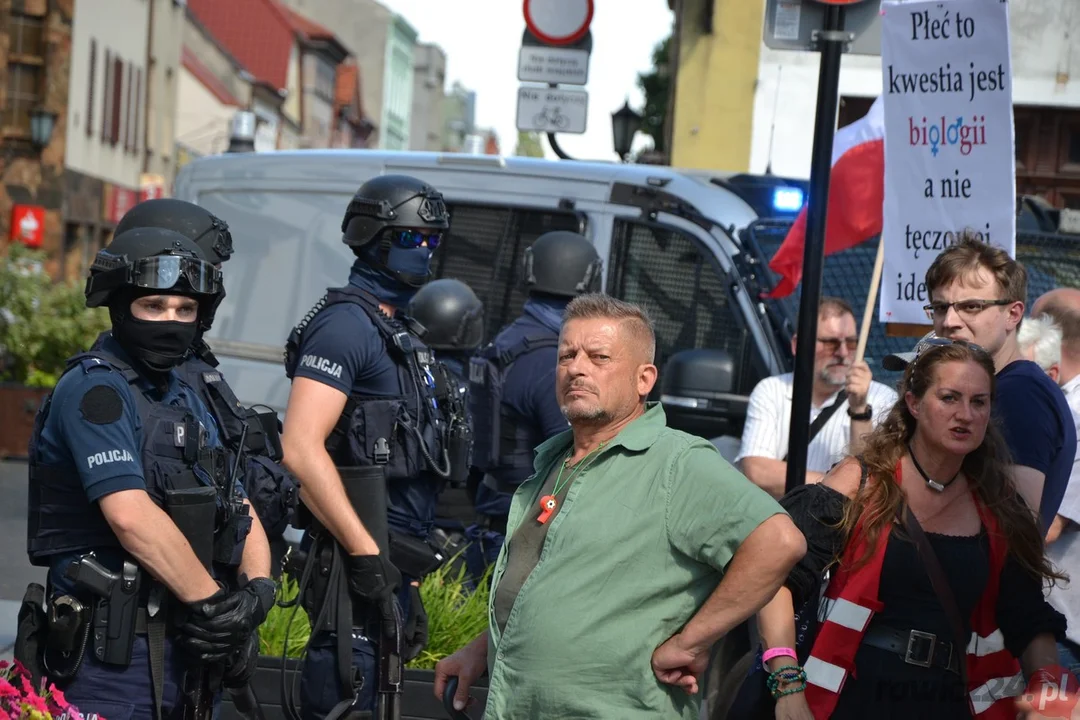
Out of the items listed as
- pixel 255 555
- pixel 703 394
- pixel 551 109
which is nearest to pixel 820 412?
pixel 703 394

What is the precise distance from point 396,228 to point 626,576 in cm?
210

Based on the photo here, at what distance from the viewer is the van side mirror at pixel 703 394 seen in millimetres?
6332

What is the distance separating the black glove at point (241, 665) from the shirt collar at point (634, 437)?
Result: 972mm

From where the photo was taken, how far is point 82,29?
117 ft

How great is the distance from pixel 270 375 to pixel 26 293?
6.93 metres

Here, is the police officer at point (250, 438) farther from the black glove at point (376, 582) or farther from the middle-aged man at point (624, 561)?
the middle-aged man at point (624, 561)

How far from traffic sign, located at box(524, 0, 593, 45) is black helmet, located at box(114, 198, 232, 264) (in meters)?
6.21

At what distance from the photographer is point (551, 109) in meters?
11.0

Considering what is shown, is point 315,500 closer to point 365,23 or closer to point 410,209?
point 410,209

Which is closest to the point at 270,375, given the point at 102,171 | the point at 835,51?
the point at 835,51

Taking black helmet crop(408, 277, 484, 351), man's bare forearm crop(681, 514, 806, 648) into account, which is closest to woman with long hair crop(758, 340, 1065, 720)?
man's bare forearm crop(681, 514, 806, 648)

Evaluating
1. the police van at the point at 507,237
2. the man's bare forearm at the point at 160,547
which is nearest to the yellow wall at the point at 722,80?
the police van at the point at 507,237

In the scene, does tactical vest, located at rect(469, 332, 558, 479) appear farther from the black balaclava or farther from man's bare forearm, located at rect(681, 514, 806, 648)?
man's bare forearm, located at rect(681, 514, 806, 648)

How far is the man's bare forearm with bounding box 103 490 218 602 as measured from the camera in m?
3.81
